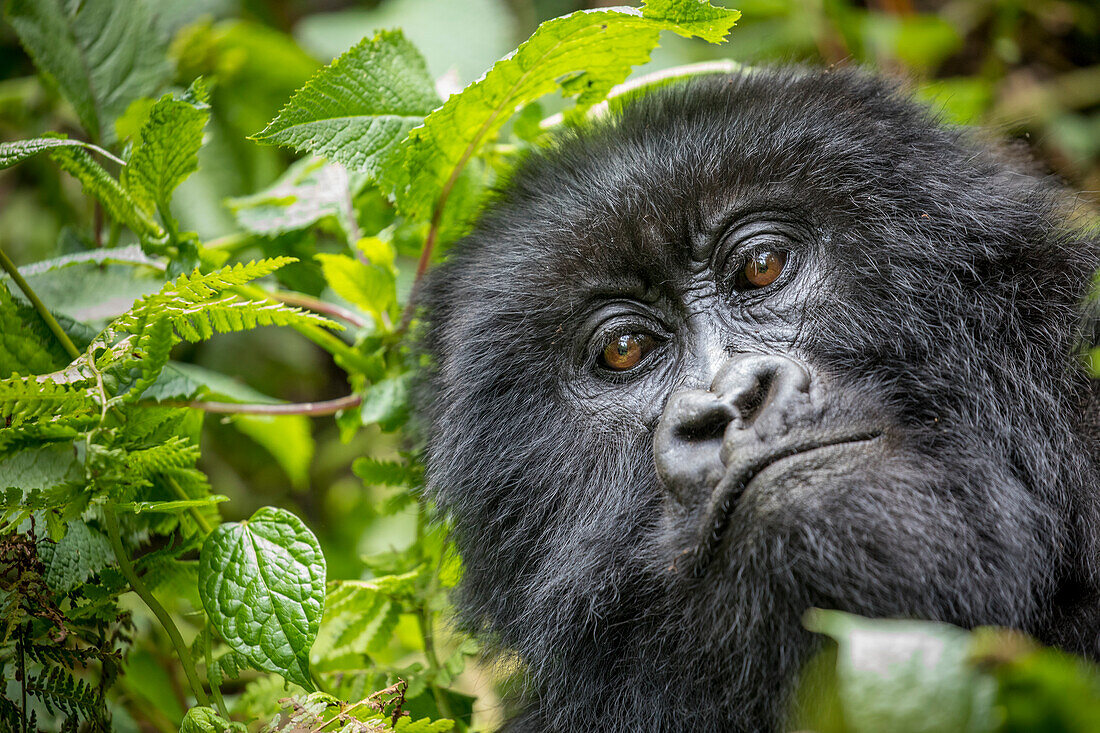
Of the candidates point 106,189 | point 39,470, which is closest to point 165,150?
point 106,189

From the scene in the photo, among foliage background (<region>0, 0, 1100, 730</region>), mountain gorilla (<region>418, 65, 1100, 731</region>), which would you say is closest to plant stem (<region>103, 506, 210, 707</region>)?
mountain gorilla (<region>418, 65, 1100, 731</region>)

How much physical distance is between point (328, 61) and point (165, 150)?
2254 millimetres

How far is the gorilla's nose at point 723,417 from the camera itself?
1545 mm

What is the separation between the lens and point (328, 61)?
401cm

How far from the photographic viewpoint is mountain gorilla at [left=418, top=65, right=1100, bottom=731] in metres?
1.50

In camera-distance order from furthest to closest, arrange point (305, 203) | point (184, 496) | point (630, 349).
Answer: point (305, 203)
point (630, 349)
point (184, 496)

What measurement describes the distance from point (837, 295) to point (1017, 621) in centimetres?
71

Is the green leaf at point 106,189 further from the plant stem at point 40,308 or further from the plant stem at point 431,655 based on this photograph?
the plant stem at point 431,655

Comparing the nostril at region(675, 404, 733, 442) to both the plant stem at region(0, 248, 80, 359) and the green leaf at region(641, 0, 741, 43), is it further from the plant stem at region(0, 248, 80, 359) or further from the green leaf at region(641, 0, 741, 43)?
the plant stem at region(0, 248, 80, 359)

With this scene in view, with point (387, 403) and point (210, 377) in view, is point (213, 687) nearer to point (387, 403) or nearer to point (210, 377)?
point (387, 403)

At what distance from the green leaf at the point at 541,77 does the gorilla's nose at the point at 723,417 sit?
28.7 inches

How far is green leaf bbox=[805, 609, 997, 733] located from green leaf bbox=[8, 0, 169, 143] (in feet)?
8.21

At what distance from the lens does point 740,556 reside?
1516 millimetres

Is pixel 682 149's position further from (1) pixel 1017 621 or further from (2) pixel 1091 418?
(1) pixel 1017 621
